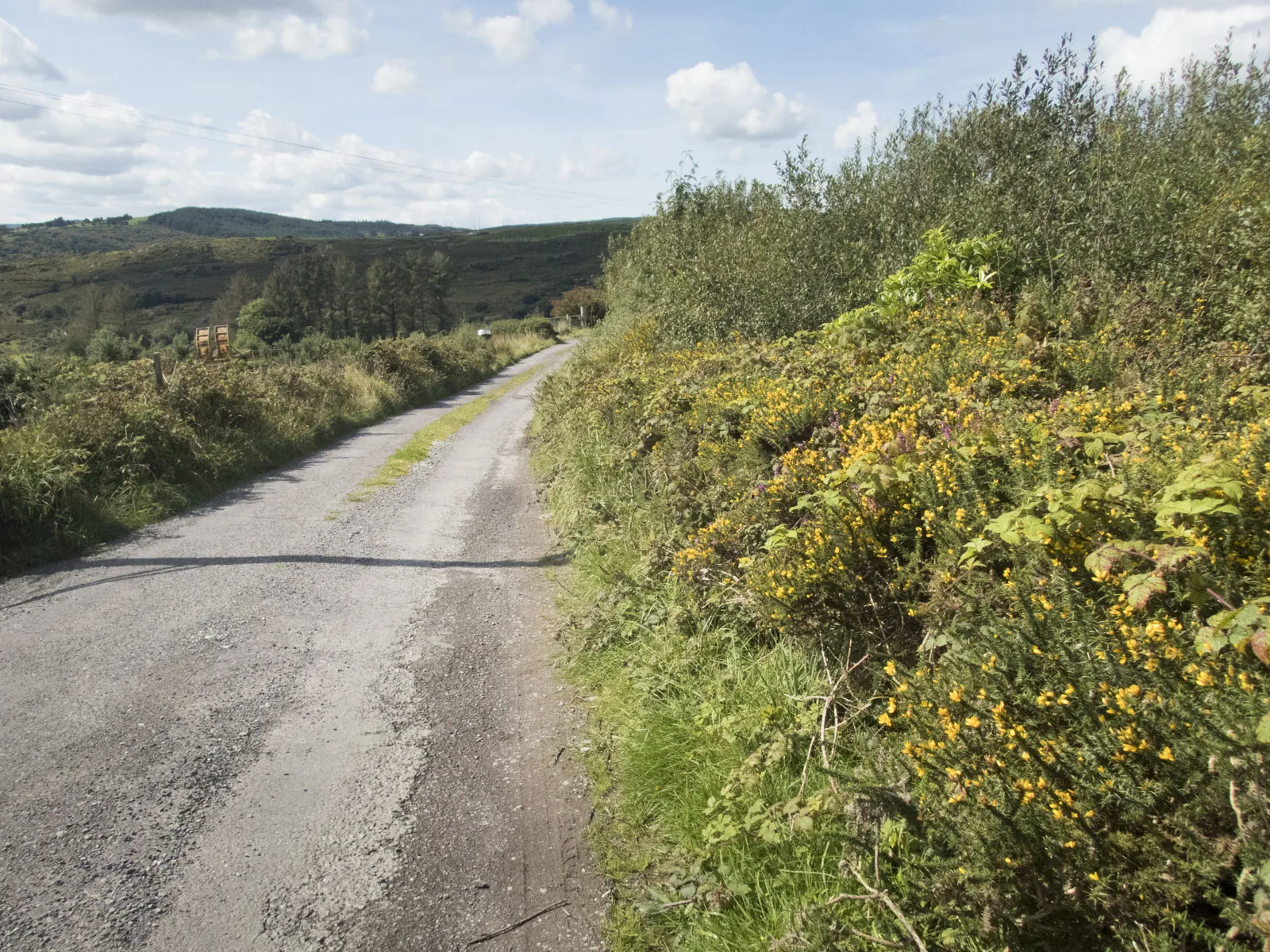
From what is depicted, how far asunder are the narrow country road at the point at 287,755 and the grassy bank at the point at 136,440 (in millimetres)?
860

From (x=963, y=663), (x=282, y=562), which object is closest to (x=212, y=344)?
(x=282, y=562)

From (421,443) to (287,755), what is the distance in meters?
12.3

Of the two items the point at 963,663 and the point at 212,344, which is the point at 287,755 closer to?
the point at 963,663

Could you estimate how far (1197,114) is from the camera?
9.09 metres

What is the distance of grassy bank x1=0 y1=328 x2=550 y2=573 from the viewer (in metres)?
8.90

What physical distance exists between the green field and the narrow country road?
5874 centimetres

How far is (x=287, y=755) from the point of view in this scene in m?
4.67

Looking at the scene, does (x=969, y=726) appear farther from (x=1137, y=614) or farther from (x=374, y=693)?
(x=374, y=693)

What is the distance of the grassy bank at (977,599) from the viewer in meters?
2.38

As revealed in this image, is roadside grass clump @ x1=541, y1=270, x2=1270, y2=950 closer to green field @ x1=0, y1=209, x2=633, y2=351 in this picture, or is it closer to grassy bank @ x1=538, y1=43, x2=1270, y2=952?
grassy bank @ x1=538, y1=43, x2=1270, y2=952

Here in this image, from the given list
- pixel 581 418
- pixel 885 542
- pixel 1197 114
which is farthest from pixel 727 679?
pixel 1197 114

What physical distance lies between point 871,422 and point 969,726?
305 cm

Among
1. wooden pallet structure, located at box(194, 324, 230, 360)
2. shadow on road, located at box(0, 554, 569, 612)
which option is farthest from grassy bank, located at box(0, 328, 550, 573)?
wooden pallet structure, located at box(194, 324, 230, 360)

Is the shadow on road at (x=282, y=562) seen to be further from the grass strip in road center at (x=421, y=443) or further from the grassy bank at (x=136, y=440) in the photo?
the grass strip in road center at (x=421, y=443)
